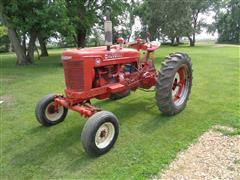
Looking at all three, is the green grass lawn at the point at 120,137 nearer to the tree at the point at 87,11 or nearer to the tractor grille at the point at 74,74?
the tractor grille at the point at 74,74

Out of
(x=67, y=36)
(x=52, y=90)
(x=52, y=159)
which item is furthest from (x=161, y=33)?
(x=52, y=159)

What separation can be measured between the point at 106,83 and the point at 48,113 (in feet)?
3.95

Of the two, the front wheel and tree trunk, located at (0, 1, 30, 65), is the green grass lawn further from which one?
tree trunk, located at (0, 1, 30, 65)

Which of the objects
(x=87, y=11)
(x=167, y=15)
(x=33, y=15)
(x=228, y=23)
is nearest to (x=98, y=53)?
(x=33, y=15)

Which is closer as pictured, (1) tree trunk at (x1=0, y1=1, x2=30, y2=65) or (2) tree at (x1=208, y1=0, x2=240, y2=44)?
(1) tree trunk at (x1=0, y1=1, x2=30, y2=65)

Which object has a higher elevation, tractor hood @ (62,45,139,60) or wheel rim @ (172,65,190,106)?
tractor hood @ (62,45,139,60)

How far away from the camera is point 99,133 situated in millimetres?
3756

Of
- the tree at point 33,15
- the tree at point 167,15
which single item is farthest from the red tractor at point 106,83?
the tree at point 167,15

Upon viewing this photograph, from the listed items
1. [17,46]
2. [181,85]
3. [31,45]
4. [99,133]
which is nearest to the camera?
[99,133]

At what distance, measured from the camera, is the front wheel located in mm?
3584

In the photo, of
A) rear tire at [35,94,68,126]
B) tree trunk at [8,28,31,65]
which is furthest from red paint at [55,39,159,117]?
tree trunk at [8,28,31,65]

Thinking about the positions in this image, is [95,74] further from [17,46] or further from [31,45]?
[31,45]

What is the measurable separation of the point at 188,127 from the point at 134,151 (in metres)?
1.19

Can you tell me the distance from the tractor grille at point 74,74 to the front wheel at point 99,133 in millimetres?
634
